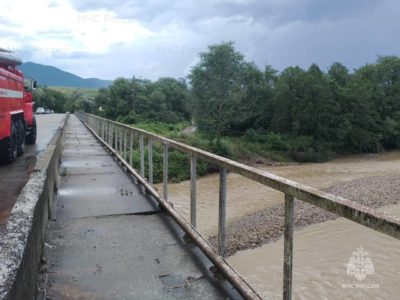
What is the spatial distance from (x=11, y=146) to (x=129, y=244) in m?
6.78

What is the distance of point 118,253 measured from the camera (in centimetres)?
455

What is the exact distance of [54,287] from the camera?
12.1 feet

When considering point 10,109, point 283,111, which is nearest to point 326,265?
point 10,109

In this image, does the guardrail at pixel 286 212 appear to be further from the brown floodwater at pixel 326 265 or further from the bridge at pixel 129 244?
the brown floodwater at pixel 326 265

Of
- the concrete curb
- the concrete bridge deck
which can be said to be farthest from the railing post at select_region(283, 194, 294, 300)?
the concrete curb

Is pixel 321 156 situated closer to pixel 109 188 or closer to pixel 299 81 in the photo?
pixel 299 81

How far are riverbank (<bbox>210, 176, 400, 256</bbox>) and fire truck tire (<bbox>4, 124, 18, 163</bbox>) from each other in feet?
22.2

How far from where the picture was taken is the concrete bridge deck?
12.0 feet

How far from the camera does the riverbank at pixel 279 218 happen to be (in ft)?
53.6

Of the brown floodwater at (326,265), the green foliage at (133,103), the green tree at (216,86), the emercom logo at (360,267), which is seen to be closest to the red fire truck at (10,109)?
the brown floodwater at (326,265)

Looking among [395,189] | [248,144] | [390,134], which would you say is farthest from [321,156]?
[395,189]

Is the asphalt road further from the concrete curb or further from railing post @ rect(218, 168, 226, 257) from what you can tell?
railing post @ rect(218, 168, 226, 257)

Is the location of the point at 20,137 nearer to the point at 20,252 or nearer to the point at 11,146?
the point at 11,146

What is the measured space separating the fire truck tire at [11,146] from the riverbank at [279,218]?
6.76m
